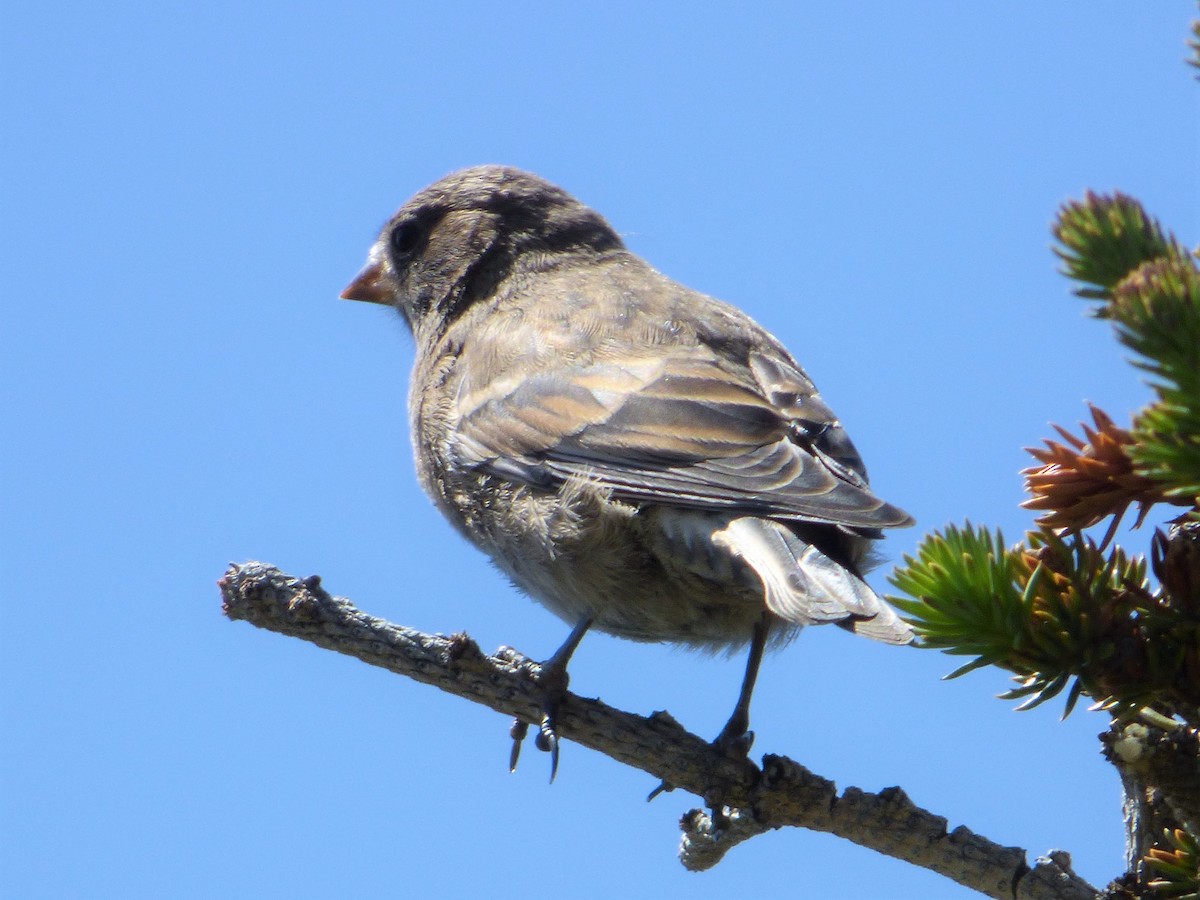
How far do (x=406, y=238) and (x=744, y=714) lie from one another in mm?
3151

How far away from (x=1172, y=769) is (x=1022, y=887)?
50 cm

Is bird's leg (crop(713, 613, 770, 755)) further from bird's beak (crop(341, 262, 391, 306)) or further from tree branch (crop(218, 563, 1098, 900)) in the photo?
bird's beak (crop(341, 262, 391, 306))

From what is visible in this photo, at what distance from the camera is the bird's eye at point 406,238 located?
6.09 meters

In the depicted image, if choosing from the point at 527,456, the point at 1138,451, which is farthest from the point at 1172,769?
the point at 527,456

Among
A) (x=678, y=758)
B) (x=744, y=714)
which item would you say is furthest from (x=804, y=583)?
(x=744, y=714)

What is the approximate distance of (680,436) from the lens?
397 centimetres

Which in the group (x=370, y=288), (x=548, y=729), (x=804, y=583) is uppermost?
(x=370, y=288)

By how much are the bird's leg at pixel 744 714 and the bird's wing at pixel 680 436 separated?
1.85 feet

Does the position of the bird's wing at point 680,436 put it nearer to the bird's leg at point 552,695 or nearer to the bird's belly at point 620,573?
the bird's belly at point 620,573

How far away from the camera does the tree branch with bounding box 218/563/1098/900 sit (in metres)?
2.72

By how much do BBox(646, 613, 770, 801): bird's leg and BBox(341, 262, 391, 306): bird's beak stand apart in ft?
9.46

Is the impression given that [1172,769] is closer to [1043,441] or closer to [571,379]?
[1043,441]

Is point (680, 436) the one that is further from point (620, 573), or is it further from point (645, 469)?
point (620, 573)

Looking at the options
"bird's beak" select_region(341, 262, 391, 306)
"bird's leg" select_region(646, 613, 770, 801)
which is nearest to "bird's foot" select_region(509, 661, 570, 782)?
"bird's leg" select_region(646, 613, 770, 801)
